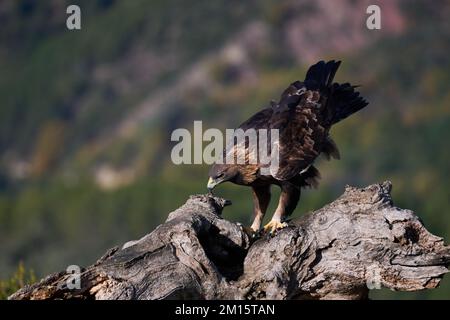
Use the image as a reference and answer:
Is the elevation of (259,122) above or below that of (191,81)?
below

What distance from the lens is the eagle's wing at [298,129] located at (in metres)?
11.2

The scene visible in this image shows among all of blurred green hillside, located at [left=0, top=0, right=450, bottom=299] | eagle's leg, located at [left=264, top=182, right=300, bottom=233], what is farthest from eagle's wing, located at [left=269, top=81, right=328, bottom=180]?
blurred green hillside, located at [left=0, top=0, right=450, bottom=299]

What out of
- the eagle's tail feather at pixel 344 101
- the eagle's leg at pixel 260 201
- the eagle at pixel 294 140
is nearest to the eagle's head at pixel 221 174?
the eagle at pixel 294 140

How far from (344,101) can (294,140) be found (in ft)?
3.40

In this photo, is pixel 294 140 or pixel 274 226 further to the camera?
pixel 294 140

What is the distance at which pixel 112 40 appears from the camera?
114 metres

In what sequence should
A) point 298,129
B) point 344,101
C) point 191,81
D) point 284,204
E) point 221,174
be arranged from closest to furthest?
1. point 221,174
2. point 284,204
3. point 298,129
4. point 344,101
5. point 191,81

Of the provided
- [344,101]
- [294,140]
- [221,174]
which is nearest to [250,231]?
[221,174]

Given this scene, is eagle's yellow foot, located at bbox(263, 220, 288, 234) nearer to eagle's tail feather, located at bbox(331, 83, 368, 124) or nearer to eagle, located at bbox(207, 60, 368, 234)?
eagle, located at bbox(207, 60, 368, 234)

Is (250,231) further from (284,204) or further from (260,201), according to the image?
(260,201)

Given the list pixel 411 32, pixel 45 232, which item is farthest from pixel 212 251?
pixel 411 32

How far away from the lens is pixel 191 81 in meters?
102

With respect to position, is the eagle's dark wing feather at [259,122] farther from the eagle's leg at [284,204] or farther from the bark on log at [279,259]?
the bark on log at [279,259]

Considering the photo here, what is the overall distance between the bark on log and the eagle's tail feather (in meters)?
1.83
